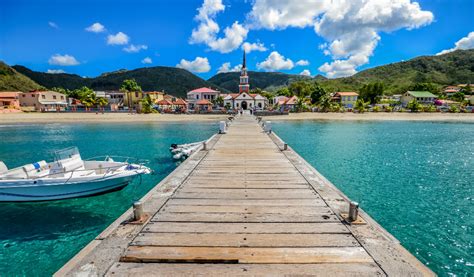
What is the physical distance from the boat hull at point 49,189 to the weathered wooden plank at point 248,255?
769cm

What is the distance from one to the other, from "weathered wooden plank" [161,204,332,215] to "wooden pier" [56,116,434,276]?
22mm

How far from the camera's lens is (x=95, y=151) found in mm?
22875

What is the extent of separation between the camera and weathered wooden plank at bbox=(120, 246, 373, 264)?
11.6 ft

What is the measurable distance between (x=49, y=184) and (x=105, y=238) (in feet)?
25.2

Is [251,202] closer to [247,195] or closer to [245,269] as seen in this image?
[247,195]

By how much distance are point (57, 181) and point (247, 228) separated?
9267 mm

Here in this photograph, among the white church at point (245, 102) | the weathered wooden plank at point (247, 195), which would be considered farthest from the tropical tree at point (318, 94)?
the weathered wooden plank at point (247, 195)

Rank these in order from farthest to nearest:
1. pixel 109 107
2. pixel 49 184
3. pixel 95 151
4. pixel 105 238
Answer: pixel 109 107 < pixel 95 151 < pixel 49 184 < pixel 105 238

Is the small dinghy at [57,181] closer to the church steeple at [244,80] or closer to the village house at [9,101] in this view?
the church steeple at [244,80]

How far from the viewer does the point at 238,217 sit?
16.2 feet

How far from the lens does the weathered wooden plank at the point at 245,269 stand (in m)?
3.26

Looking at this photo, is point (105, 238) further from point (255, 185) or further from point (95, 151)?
point (95, 151)

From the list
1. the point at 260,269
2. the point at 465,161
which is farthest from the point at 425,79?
the point at 260,269

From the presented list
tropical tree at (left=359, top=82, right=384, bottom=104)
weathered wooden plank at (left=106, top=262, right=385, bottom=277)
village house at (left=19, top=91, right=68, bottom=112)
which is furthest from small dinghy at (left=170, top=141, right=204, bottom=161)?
tropical tree at (left=359, top=82, right=384, bottom=104)
